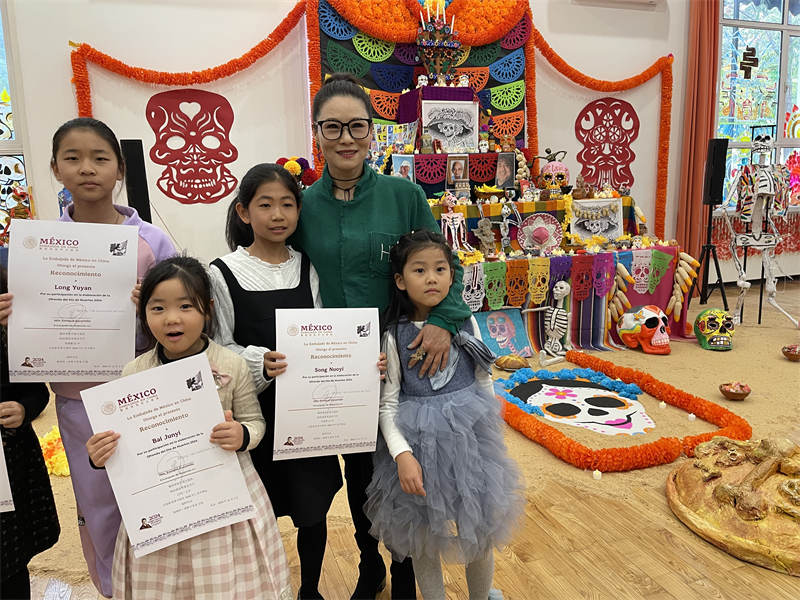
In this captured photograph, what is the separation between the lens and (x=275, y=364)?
1311 mm

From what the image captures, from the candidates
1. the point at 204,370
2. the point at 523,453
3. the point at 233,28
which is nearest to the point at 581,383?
the point at 523,453

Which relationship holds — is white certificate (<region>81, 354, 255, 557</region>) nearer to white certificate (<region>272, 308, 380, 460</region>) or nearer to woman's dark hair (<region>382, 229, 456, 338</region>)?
white certificate (<region>272, 308, 380, 460</region>)

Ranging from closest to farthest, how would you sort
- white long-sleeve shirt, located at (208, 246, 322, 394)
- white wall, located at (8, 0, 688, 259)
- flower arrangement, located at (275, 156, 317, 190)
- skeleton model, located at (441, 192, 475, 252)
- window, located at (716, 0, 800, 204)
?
1. white long-sleeve shirt, located at (208, 246, 322, 394)
2. flower arrangement, located at (275, 156, 317, 190)
3. white wall, located at (8, 0, 688, 259)
4. skeleton model, located at (441, 192, 475, 252)
5. window, located at (716, 0, 800, 204)

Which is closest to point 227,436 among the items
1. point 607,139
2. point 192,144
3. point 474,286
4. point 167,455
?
point 167,455

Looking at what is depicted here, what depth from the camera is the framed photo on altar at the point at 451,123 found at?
4289mm

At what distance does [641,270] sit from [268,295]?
148 inches

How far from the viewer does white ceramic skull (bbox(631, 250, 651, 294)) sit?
441 centimetres

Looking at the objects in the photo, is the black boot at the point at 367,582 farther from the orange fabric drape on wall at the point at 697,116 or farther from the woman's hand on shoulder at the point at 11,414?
the orange fabric drape on wall at the point at 697,116

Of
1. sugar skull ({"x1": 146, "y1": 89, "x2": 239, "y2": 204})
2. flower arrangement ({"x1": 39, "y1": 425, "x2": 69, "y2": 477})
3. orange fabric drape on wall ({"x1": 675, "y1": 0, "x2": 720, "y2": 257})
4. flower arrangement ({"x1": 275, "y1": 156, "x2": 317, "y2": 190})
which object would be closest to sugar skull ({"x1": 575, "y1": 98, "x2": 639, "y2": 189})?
orange fabric drape on wall ({"x1": 675, "y1": 0, "x2": 720, "y2": 257})

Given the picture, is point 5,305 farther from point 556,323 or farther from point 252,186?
point 556,323

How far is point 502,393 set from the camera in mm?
3480

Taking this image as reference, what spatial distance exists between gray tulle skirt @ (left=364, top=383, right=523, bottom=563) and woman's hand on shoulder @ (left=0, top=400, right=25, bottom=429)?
2.81ft

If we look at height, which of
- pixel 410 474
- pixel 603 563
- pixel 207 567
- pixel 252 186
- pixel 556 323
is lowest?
pixel 603 563

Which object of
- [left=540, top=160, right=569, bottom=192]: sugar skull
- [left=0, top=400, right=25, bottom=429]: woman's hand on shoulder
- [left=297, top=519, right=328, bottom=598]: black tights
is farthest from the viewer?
[left=540, top=160, right=569, bottom=192]: sugar skull
